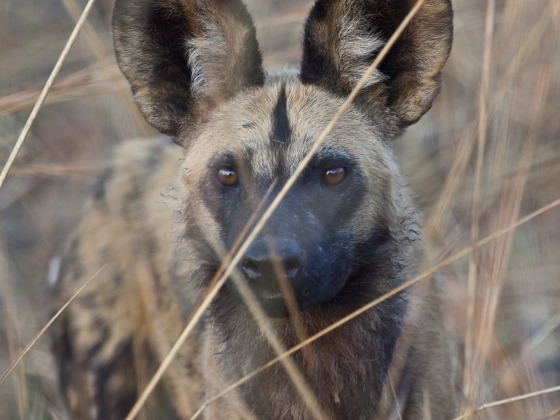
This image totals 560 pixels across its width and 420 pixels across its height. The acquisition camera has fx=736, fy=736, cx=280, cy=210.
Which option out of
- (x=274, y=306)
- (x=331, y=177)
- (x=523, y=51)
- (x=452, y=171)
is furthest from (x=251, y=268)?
(x=523, y=51)

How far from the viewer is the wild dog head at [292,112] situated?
273cm

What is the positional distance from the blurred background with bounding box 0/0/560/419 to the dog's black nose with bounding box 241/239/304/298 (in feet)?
2.55

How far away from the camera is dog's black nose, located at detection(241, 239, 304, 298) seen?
2285mm

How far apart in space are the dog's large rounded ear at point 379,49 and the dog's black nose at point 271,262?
36.6 inches

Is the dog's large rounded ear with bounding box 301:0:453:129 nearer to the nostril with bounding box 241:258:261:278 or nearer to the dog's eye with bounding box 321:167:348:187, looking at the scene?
the dog's eye with bounding box 321:167:348:187

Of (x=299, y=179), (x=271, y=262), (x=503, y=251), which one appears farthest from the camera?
(x=503, y=251)

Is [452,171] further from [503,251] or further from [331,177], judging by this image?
[331,177]

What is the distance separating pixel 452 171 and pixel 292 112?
2.32 ft

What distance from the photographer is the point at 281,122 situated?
284 centimetres

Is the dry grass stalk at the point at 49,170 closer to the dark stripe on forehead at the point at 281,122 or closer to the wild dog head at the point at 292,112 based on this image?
the wild dog head at the point at 292,112

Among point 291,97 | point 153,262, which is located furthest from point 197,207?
point 153,262

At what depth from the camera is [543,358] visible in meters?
4.36

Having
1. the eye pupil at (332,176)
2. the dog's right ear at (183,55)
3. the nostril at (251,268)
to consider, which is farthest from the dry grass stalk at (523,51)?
the nostril at (251,268)

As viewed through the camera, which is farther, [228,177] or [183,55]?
[183,55]
